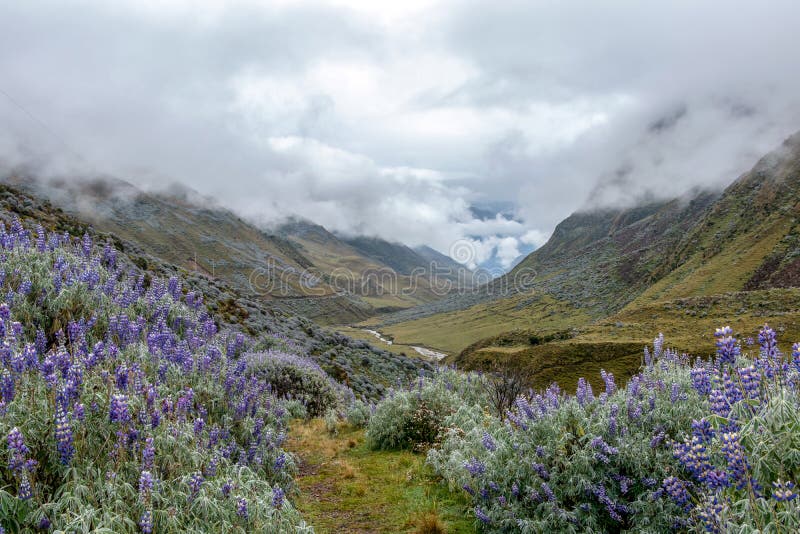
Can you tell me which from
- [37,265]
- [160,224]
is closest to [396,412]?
[37,265]

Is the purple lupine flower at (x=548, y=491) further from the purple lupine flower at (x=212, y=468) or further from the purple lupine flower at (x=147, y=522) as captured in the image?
the purple lupine flower at (x=147, y=522)

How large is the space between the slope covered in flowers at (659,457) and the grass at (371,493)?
0.68m

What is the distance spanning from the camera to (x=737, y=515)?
3.94m

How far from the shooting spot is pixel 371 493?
980cm

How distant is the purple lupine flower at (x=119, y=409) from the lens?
463cm

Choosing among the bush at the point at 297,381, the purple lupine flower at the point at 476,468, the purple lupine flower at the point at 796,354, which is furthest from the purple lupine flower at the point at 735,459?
the bush at the point at 297,381

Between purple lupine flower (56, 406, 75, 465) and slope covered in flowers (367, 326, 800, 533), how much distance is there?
5845 mm

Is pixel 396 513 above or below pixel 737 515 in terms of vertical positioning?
below

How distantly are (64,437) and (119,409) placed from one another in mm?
514

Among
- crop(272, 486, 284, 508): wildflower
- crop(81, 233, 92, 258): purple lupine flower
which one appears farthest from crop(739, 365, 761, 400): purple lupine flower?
crop(81, 233, 92, 258): purple lupine flower

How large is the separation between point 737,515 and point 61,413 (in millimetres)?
6502

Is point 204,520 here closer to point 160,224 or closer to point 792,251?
point 792,251

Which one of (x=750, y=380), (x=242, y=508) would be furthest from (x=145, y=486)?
(x=750, y=380)

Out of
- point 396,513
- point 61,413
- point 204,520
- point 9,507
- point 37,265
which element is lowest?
point 396,513
